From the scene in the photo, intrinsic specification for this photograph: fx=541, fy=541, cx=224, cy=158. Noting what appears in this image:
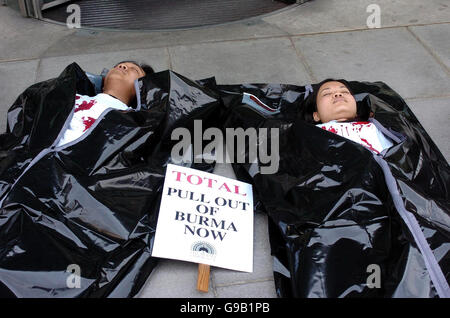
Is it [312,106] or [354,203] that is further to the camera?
[312,106]

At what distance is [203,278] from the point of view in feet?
6.42

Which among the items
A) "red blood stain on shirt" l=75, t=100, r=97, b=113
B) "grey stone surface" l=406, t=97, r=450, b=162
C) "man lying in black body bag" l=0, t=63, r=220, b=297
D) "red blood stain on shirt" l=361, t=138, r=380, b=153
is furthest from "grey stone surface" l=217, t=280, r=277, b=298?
"grey stone surface" l=406, t=97, r=450, b=162

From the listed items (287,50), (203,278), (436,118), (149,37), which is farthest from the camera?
(149,37)

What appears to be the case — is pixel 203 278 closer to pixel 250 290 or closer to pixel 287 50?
pixel 250 290

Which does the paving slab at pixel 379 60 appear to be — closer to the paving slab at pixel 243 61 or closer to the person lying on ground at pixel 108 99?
the paving slab at pixel 243 61

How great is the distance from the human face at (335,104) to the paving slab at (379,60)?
0.72m

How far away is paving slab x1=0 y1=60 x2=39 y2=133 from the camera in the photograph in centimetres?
304

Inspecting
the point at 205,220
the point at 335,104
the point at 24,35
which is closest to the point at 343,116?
the point at 335,104

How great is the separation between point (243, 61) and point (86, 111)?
1.34m

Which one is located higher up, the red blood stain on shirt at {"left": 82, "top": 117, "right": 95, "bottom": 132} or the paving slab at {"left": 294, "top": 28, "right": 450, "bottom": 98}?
the red blood stain on shirt at {"left": 82, "top": 117, "right": 95, "bottom": 132}

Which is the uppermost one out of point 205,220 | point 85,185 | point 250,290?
point 85,185

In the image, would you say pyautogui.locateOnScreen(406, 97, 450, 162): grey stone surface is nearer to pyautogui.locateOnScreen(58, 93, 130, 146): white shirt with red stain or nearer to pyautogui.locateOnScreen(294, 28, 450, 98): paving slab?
pyautogui.locateOnScreen(294, 28, 450, 98): paving slab

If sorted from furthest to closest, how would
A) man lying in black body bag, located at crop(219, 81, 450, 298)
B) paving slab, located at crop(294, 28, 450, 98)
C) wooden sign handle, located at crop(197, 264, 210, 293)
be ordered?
paving slab, located at crop(294, 28, 450, 98) < wooden sign handle, located at crop(197, 264, 210, 293) < man lying in black body bag, located at crop(219, 81, 450, 298)

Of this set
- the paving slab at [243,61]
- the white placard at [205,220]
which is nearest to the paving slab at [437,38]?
the paving slab at [243,61]
